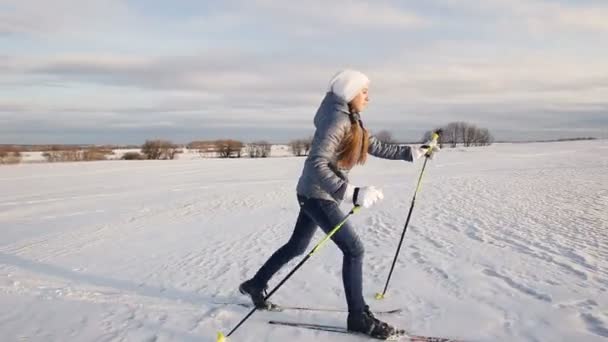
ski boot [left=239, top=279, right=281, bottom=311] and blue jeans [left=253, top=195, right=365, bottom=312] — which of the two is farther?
ski boot [left=239, top=279, right=281, bottom=311]

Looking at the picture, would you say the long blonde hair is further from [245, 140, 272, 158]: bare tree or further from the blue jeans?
[245, 140, 272, 158]: bare tree

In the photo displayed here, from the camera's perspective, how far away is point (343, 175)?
336cm

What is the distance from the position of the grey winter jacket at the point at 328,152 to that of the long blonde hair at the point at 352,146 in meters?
0.04

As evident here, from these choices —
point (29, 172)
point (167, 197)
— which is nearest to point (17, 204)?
point (167, 197)

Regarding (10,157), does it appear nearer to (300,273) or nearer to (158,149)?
(158,149)

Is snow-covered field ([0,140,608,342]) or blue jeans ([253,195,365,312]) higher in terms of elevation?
blue jeans ([253,195,365,312])

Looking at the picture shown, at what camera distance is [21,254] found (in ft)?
22.8

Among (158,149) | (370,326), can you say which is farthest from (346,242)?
(158,149)

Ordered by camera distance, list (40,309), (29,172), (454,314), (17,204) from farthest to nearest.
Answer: (29,172), (17,204), (40,309), (454,314)

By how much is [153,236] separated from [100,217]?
378 centimetres

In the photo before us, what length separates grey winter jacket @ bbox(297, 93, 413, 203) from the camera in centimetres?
313

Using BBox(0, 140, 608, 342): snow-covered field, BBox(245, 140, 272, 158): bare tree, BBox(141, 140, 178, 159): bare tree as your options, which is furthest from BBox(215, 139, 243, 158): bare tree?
BBox(0, 140, 608, 342): snow-covered field

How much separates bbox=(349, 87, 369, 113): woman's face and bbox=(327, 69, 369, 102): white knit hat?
41 millimetres

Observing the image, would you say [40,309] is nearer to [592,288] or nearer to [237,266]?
[237,266]
